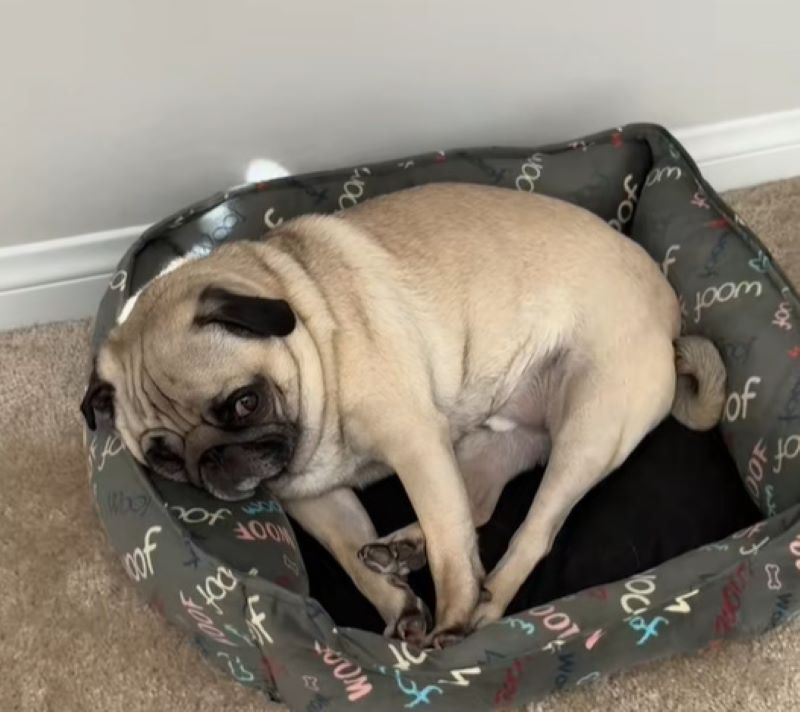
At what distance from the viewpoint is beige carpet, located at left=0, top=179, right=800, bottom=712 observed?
180 cm

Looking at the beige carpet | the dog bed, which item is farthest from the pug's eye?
the beige carpet

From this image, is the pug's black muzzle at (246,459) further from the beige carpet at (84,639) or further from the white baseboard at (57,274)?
the white baseboard at (57,274)

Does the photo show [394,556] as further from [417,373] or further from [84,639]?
[84,639]

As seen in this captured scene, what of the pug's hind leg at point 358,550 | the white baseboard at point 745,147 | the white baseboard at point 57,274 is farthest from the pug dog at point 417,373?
the white baseboard at point 745,147

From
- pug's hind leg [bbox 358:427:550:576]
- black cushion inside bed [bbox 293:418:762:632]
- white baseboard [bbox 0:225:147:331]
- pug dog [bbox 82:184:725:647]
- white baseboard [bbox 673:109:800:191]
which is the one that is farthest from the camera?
white baseboard [bbox 673:109:800:191]

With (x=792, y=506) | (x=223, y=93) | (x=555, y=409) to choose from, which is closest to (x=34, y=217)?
(x=223, y=93)

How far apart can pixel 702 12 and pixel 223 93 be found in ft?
3.43

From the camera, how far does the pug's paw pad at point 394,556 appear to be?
1.81 m

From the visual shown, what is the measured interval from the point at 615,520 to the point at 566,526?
91mm

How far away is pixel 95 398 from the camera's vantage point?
1812 mm

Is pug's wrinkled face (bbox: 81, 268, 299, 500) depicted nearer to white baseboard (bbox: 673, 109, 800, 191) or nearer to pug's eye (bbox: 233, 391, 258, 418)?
pug's eye (bbox: 233, 391, 258, 418)

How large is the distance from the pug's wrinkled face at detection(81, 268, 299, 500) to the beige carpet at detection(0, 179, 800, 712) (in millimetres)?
348

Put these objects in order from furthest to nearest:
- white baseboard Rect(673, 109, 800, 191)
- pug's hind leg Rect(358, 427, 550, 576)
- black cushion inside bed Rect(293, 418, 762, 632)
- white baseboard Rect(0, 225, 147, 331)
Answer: white baseboard Rect(673, 109, 800, 191) → white baseboard Rect(0, 225, 147, 331) → pug's hind leg Rect(358, 427, 550, 576) → black cushion inside bed Rect(293, 418, 762, 632)

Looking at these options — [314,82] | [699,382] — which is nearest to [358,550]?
[699,382]
